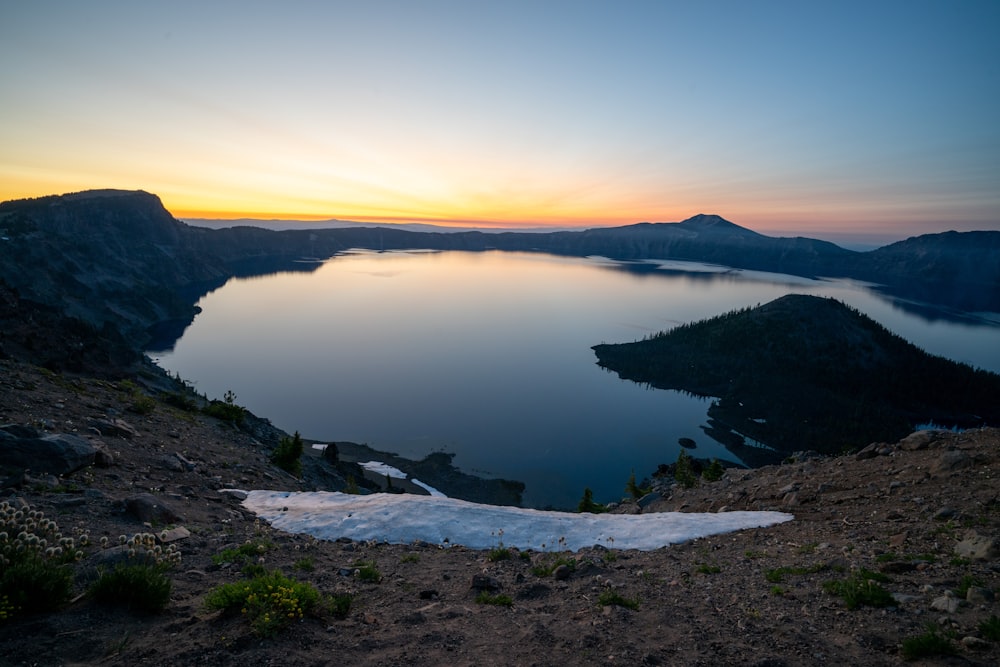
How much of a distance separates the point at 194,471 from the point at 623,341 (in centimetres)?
16268

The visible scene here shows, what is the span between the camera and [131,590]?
718 cm

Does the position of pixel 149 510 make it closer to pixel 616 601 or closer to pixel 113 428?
pixel 113 428

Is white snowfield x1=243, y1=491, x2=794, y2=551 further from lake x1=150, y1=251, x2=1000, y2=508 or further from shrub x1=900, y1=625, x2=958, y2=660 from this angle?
lake x1=150, y1=251, x2=1000, y2=508

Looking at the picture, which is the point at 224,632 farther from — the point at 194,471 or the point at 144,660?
the point at 194,471

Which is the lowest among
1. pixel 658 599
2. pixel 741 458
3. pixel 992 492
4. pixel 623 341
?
pixel 741 458

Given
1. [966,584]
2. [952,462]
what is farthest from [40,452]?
[952,462]

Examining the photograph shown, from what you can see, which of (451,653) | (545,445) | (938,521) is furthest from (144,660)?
(545,445)

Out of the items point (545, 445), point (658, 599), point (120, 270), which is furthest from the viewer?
point (120, 270)

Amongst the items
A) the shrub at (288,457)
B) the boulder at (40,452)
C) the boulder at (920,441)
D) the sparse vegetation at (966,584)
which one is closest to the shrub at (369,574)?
the boulder at (40,452)

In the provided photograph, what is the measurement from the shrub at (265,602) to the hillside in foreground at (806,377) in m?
101

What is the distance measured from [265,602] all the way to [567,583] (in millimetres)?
5890

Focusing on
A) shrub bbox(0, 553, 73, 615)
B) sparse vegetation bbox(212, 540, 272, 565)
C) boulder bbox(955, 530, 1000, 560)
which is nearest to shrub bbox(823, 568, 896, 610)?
boulder bbox(955, 530, 1000, 560)

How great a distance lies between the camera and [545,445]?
8581 cm

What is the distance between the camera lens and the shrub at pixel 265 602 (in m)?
6.84
